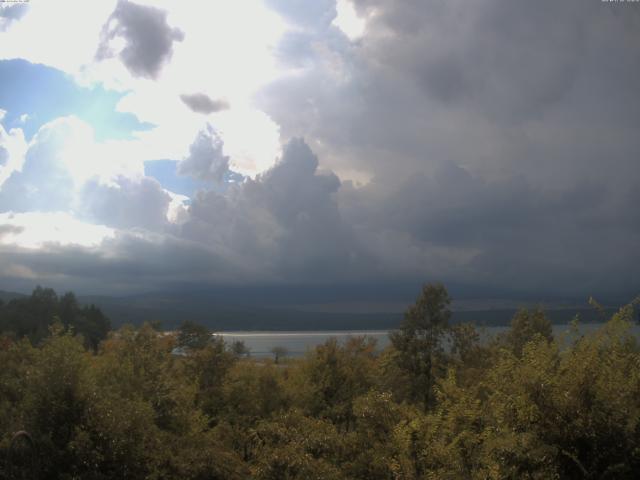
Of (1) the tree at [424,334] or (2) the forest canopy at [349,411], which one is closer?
(2) the forest canopy at [349,411]

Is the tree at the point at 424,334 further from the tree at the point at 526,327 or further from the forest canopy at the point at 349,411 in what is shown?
the tree at the point at 526,327

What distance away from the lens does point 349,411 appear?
3475cm

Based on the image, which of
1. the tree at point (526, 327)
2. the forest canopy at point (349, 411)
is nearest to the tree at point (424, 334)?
the forest canopy at point (349, 411)

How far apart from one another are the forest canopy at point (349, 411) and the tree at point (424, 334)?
3.6 inches

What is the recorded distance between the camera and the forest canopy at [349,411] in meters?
12.1

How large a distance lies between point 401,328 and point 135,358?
16.9 meters

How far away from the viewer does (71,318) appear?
126 m

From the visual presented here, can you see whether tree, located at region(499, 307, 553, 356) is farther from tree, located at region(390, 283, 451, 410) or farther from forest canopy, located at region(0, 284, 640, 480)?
tree, located at region(390, 283, 451, 410)

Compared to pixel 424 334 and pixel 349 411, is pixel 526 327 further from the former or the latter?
pixel 349 411

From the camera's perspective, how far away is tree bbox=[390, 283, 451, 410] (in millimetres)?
37688

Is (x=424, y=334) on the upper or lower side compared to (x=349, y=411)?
upper

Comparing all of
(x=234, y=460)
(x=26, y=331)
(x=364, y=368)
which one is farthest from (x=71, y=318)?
(x=234, y=460)

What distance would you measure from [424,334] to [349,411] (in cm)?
755

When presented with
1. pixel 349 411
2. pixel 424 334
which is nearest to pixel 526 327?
pixel 424 334
